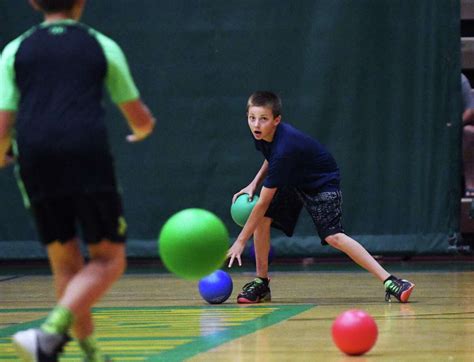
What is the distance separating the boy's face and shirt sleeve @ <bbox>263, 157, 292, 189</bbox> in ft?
0.74

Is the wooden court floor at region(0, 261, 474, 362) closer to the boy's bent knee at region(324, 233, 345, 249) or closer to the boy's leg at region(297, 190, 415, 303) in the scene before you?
the boy's leg at region(297, 190, 415, 303)

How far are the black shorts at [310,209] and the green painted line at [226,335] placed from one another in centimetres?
69

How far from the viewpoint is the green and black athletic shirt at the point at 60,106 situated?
4090 mm

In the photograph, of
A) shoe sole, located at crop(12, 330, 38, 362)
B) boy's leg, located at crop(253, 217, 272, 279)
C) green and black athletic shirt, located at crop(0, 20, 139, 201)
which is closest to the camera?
shoe sole, located at crop(12, 330, 38, 362)

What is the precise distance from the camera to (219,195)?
10938 mm

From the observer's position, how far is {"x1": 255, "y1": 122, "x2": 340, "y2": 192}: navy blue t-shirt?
7.42 m

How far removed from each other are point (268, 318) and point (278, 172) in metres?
1.26

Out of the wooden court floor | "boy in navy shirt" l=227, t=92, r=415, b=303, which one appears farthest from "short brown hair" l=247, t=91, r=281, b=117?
the wooden court floor

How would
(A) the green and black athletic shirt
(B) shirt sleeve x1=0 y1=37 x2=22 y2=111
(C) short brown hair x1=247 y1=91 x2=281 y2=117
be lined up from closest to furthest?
(A) the green and black athletic shirt
(B) shirt sleeve x1=0 y1=37 x2=22 y2=111
(C) short brown hair x1=247 y1=91 x2=281 y2=117

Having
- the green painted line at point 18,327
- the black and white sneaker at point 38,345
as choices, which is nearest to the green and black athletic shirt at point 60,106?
the black and white sneaker at point 38,345

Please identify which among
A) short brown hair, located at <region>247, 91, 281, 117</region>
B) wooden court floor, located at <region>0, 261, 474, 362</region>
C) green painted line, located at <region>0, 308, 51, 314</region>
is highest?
short brown hair, located at <region>247, 91, 281, 117</region>

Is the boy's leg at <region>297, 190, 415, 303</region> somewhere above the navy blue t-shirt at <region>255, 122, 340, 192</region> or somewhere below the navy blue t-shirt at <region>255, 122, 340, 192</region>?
below

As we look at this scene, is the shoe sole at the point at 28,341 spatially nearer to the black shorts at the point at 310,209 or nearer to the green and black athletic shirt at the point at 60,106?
the green and black athletic shirt at the point at 60,106

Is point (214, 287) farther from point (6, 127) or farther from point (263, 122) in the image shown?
point (6, 127)
